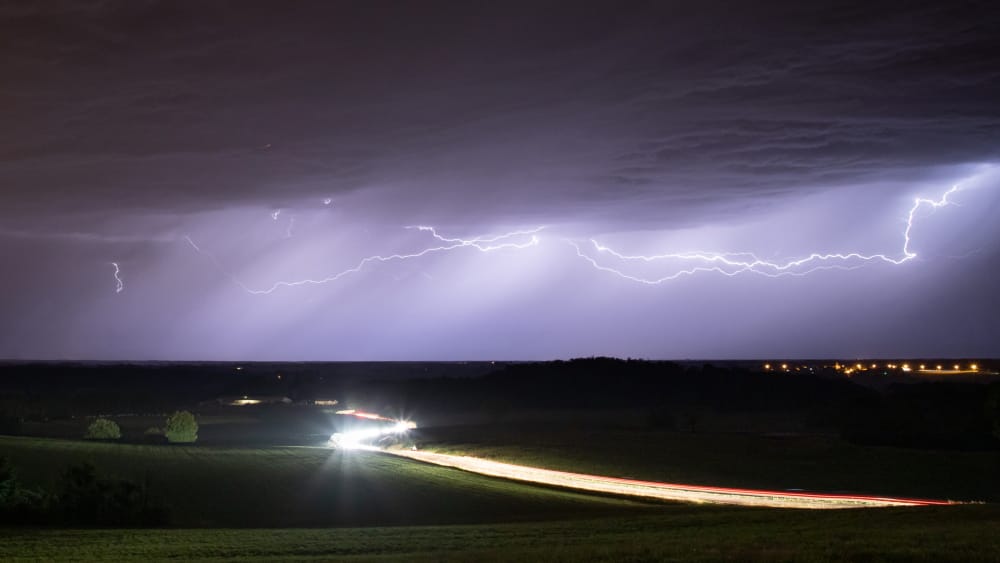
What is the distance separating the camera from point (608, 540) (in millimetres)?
20438

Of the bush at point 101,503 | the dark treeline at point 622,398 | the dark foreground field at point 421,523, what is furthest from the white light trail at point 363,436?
the bush at point 101,503

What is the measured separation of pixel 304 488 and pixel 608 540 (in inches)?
812

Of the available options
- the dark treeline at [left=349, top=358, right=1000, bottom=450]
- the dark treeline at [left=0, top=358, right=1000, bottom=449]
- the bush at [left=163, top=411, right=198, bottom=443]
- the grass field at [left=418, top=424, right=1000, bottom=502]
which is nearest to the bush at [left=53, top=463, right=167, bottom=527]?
A: the grass field at [left=418, top=424, right=1000, bottom=502]

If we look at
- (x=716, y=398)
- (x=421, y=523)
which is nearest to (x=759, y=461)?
(x=421, y=523)

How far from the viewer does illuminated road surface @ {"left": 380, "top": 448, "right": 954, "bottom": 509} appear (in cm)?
3388

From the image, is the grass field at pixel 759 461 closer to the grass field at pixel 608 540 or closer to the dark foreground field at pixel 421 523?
the dark foreground field at pixel 421 523

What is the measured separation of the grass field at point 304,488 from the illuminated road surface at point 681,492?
1.97m

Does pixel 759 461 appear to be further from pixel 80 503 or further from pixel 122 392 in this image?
pixel 122 392

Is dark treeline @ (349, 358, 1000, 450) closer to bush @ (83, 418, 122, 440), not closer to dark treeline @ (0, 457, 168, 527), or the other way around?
bush @ (83, 418, 122, 440)

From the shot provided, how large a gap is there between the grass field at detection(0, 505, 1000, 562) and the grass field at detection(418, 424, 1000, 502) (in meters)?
17.5

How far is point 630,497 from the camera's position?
116ft

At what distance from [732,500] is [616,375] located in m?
109

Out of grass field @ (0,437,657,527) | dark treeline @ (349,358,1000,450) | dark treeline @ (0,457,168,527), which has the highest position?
dark treeline @ (349,358,1000,450)

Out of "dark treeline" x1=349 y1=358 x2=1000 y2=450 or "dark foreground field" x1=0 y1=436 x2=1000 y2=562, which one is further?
"dark treeline" x1=349 y1=358 x2=1000 y2=450
